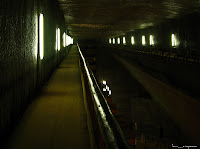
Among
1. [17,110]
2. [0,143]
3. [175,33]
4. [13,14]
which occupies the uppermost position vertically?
[175,33]

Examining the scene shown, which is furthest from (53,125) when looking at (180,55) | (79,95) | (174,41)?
(174,41)

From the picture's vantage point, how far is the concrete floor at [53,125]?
387 cm

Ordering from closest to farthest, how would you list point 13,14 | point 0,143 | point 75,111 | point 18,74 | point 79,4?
point 0,143 < point 13,14 < point 18,74 < point 75,111 < point 79,4

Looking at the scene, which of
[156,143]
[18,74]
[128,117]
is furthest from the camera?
[128,117]

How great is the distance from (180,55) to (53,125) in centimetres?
1457

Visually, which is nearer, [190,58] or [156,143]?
[156,143]

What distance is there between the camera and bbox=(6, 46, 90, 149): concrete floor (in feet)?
12.7

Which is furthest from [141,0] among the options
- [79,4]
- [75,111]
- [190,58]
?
[75,111]

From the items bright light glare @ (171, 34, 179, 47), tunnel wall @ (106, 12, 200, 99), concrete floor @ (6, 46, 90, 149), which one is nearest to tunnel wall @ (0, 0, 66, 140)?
concrete floor @ (6, 46, 90, 149)

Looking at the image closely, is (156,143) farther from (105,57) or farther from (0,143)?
(105,57)

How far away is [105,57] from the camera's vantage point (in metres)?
31.3

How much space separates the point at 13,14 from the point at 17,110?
6.42 ft

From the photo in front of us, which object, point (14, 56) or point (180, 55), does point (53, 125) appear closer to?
point (14, 56)

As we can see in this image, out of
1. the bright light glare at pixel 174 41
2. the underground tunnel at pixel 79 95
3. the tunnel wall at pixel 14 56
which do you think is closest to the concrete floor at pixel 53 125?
the underground tunnel at pixel 79 95
